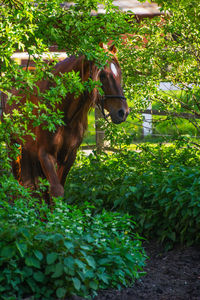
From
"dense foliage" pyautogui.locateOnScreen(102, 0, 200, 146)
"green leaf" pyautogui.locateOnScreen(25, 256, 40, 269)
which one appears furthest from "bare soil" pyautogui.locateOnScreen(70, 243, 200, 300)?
"dense foliage" pyautogui.locateOnScreen(102, 0, 200, 146)

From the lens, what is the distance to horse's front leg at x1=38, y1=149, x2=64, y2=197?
5.37 m

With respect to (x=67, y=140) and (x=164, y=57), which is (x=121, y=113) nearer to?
(x=67, y=140)

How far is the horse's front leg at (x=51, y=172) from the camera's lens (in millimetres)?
5371

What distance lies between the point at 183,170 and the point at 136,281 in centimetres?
188

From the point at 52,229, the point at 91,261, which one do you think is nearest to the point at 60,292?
the point at 91,261

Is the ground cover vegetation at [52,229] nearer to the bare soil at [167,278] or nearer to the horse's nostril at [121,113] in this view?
the bare soil at [167,278]

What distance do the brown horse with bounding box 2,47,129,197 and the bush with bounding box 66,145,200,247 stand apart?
2.68 feet

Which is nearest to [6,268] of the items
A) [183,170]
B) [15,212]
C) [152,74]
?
[15,212]

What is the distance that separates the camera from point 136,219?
217 inches

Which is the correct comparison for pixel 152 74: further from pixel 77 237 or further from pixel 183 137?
pixel 77 237

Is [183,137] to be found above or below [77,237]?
above

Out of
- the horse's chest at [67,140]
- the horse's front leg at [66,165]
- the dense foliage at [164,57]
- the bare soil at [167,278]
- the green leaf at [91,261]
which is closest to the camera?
the green leaf at [91,261]

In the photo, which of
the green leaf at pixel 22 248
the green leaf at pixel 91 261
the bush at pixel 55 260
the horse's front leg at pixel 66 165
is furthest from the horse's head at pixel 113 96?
the green leaf at pixel 22 248

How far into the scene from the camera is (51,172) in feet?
17.7
